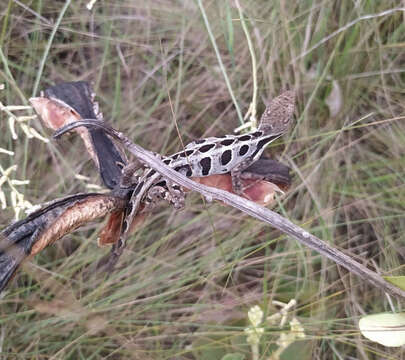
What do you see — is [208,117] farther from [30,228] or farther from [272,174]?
[30,228]

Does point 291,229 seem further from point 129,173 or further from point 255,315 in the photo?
point 255,315

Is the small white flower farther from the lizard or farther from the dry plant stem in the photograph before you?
the dry plant stem

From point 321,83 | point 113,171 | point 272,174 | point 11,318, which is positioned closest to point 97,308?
point 11,318

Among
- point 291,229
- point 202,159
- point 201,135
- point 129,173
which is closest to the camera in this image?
point 291,229

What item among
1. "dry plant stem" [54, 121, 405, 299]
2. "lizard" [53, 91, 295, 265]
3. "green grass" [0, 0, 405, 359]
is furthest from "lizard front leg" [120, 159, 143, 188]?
"green grass" [0, 0, 405, 359]

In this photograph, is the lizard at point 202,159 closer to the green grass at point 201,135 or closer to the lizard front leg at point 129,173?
the lizard front leg at point 129,173

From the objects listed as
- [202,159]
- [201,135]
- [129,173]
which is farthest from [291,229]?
[201,135]

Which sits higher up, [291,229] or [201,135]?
[291,229]
